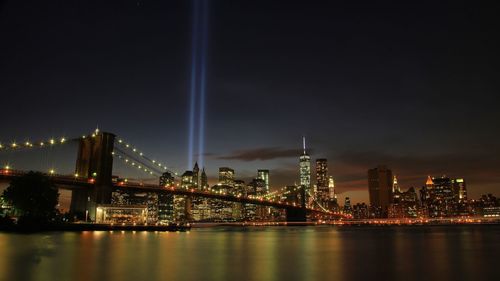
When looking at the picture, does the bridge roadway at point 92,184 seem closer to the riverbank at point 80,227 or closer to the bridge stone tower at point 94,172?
the bridge stone tower at point 94,172

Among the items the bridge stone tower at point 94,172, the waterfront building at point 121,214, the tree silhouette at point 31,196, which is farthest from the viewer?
the bridge stone tower at point 94,172

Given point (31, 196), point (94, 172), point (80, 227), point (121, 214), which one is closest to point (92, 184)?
point (94, 172)

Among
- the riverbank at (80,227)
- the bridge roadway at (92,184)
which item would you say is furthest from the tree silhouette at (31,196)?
the bridge roadway at (92,184)

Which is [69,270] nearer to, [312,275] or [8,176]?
[312,275]

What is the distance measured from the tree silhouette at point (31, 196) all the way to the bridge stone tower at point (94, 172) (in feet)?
34.8

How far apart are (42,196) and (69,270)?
159 ft

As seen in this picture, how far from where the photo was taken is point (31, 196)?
63344 millimetres

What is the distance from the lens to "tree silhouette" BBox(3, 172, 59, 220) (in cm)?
6316

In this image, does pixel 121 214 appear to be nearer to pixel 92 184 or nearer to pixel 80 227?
pixel 92 184

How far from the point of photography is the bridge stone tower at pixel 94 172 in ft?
253

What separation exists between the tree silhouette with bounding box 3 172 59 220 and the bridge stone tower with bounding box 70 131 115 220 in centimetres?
1060

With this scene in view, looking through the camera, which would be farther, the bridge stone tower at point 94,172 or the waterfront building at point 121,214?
the bridge stone tower at point 94,172

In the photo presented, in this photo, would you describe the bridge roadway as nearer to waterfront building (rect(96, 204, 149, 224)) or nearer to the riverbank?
waterfront building (rect(96, 204, 149, 224))

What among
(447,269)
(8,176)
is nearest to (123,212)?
(8,176)
